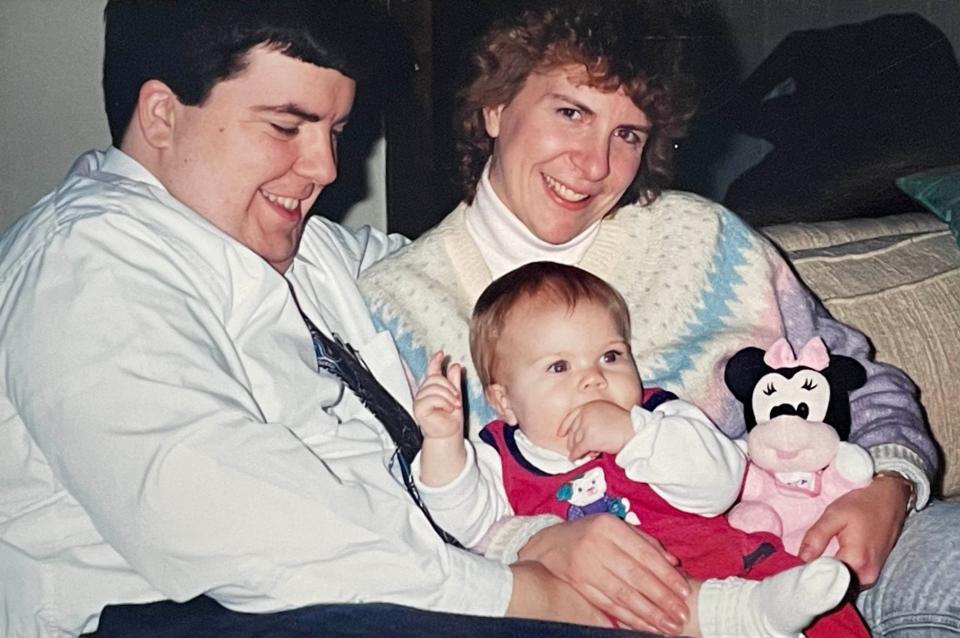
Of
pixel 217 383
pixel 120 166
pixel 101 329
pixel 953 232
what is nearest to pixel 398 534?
pixel 217 383

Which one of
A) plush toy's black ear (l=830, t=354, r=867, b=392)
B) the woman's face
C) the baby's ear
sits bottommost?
plush toy's black ear (l=830, t=354, r=867, b=392)

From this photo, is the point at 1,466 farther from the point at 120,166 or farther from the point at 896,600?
the point at 896,600

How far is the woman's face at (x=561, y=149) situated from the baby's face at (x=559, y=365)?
0.21 m

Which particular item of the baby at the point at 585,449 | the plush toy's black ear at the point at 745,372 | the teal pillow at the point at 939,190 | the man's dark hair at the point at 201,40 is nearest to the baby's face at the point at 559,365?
the baby at the point at 585,449

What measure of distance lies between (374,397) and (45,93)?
1.65 ft

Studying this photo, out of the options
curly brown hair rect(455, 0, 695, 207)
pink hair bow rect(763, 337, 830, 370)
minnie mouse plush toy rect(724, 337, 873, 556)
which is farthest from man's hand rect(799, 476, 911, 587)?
curly brown hair rect(455, 0, 695, 207)

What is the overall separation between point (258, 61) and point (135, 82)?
133 millimetres

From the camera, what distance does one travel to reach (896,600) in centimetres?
142

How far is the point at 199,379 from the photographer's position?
3.94 feet

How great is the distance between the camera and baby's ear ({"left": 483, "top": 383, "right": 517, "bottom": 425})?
1.47 metres

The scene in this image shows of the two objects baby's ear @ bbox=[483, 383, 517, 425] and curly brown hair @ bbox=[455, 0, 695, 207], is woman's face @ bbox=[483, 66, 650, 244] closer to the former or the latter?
curly brown hair @ bbox=[455, 0, 695, 207]

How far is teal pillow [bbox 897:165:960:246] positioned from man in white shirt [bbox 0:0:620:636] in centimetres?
112

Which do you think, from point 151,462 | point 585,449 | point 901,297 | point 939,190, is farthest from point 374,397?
point 939,190

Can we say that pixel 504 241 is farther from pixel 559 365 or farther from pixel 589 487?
pixel 589 487
